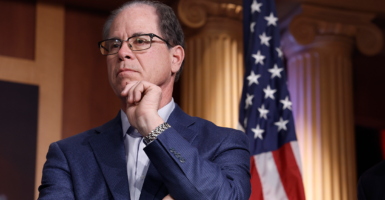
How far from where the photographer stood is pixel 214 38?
13.1 feet

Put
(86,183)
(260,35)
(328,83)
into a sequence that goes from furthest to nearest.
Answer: (328,83)
(260,35)
(86,183)

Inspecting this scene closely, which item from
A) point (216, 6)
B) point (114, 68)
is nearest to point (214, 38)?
point (216, 6)

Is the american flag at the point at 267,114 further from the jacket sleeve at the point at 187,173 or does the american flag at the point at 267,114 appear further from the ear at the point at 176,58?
the jacket sleeve at the point at 187,173

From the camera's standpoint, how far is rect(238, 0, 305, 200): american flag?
9.53ft

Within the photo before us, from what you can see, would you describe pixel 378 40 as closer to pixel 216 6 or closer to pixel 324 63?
pixel 324 63

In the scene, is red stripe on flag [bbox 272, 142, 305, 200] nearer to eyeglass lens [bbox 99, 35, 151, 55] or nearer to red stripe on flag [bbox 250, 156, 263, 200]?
red stripe on flag [bbox 250, 156, 263, 200]

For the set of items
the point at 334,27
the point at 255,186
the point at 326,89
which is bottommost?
the point at 255,186

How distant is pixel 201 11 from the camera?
3.92 meters

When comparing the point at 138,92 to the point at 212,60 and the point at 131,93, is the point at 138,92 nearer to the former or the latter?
the point at 131,93

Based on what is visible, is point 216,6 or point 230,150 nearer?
point 230,150

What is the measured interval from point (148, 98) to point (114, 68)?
0.85 ft

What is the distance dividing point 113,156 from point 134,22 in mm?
517

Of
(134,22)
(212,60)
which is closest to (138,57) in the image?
(134,22)

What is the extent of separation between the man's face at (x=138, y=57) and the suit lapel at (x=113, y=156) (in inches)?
6.7
